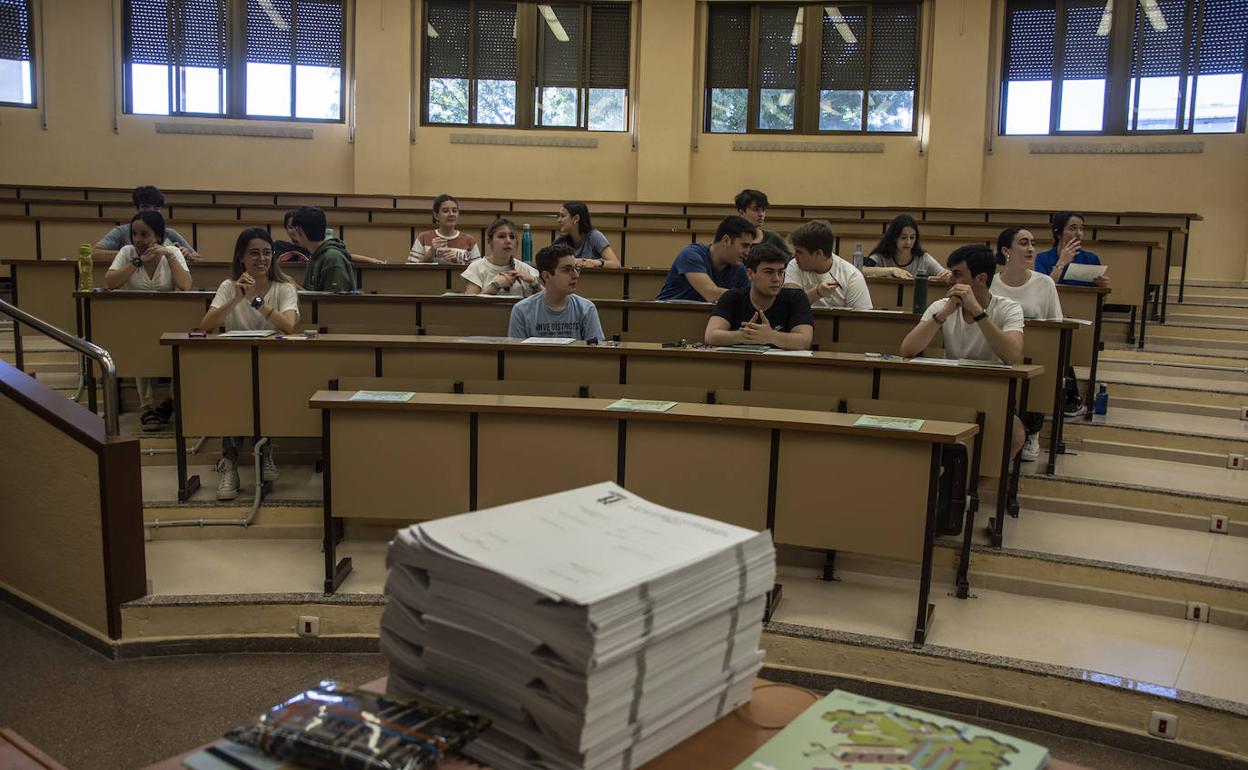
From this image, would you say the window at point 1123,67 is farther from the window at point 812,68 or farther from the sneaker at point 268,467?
the sneaker at point 268,467

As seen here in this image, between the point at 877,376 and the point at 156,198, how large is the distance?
200 inches

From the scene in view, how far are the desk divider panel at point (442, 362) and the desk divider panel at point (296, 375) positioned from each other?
0.10 m

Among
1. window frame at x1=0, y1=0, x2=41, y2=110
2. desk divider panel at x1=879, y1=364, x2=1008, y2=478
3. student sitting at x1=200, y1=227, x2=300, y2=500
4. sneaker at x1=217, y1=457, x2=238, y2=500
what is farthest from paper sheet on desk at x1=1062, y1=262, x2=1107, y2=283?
window frame at x1=0, y1=0, x2=41, y2=110

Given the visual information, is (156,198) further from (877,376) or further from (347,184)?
(877,376)

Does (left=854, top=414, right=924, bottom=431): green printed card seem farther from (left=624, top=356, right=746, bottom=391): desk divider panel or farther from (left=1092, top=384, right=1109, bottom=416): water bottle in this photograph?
(left=1092, top=384, right=1109, bottom=416): water bottle

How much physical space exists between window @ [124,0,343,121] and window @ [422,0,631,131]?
115 centimetres

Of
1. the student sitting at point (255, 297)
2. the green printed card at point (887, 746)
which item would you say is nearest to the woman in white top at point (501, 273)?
the student sitting at point (255, 297)

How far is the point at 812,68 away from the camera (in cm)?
1025

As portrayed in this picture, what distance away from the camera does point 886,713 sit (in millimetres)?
902

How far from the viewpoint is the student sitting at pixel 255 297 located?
4.27 metres

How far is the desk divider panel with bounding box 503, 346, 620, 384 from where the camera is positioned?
3896mm

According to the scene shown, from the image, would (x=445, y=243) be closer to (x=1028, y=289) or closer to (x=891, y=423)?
(x=1028, y=289)

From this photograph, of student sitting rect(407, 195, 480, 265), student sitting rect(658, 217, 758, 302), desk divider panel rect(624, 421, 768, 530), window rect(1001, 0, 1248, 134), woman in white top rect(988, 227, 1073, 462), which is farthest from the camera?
window rect(1001, 0, 1248, 134)

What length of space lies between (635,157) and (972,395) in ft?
24.9
